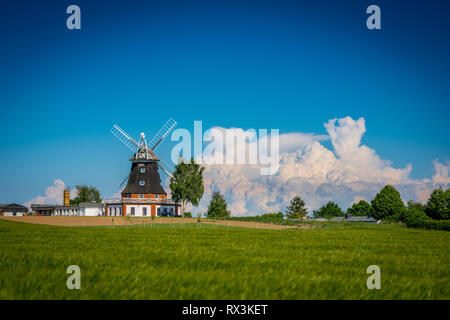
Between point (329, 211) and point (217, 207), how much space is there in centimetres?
6076

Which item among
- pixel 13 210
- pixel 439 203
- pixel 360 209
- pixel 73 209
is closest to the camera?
pixel 439 203

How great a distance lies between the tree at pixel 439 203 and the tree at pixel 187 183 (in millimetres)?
47684

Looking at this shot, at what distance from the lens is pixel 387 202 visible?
8869cm

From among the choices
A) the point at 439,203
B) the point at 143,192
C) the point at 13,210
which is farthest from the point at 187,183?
the point at 13,210

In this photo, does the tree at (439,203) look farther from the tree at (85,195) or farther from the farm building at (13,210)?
the farm building at (13,210)

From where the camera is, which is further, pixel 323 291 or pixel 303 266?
pixel 303 266

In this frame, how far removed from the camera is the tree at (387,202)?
290 ft

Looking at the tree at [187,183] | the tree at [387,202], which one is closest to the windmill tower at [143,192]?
the tree at [187,183]

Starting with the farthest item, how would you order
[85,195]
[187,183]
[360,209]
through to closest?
[360,209]
[85,195]
[187,183]

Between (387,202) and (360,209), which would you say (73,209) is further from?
(360,209)
